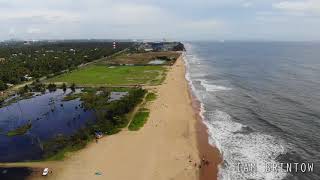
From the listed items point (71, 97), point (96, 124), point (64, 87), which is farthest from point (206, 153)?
point (64, 87)

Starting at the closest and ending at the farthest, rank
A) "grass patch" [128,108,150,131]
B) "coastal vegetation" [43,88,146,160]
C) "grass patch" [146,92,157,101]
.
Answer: "coastal vegetation" [43,88,146,160], "grass patch" [128,108,150,131], "grass patch" [146,92,157,101]

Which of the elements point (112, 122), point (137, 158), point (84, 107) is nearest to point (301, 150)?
point (137, 158)

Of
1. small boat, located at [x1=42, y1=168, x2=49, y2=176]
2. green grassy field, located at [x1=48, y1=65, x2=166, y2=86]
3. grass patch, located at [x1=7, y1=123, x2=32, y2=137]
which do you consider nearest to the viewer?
small boat, located at [x1=42, y1=168, x2=49, y2=176]

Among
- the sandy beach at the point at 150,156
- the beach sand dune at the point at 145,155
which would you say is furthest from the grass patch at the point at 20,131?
the beach sand dune at the point at 145,155

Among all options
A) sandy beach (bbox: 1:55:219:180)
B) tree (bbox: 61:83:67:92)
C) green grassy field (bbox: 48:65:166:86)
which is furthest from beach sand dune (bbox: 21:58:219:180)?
green grassy field (bbox: 48:65:166:86)

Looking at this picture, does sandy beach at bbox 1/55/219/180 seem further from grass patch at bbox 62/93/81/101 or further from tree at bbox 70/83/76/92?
tree at bbox 70/83/76/92

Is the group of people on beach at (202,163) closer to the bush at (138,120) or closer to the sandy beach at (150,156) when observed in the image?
the sandy beach at (150,156)

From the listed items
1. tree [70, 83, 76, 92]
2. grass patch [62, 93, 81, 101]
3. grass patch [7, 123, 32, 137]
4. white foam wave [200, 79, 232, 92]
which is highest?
white foam wave [200, 79, 232, 92]

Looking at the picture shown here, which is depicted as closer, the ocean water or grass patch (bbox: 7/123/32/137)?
the ocean water

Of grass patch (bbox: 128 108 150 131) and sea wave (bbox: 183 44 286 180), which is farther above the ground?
grass patch (bbox: 128 108 150 131)
